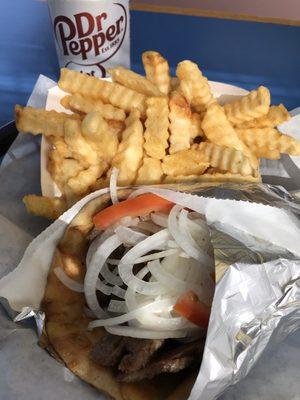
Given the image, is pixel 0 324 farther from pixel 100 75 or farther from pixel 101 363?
pixel 100 75

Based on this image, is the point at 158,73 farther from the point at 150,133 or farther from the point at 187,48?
the point at 187,48

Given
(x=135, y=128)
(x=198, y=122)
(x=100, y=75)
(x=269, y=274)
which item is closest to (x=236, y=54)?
(x=100, y=75)

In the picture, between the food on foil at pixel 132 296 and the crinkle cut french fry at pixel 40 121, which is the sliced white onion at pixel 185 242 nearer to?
the food on foil at pixel 132 296

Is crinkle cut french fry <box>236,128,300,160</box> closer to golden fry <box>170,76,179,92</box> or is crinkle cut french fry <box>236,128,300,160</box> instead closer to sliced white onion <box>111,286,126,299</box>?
golden fry <box>170,76,179,92</box>

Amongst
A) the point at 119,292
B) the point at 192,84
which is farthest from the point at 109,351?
the point at 192,84

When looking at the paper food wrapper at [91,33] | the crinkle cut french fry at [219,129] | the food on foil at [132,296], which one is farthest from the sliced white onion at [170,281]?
the paper food wrapper at [91,33]

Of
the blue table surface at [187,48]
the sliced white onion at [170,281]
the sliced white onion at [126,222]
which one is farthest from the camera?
the blue table surface at [187,48]
